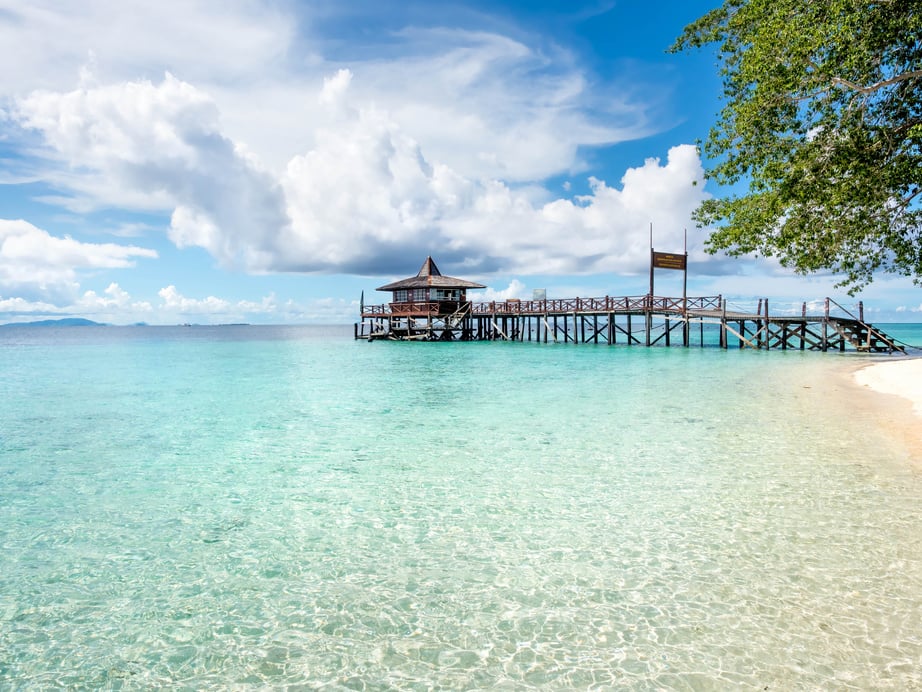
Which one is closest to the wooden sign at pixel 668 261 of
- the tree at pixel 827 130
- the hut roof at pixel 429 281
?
the hut roof at pixel 429 281

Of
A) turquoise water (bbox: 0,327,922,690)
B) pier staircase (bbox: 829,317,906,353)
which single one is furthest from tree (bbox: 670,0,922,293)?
pier staircase (bbox: 829,317,906,353)

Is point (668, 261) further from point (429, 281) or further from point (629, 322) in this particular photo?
point (429, 281)

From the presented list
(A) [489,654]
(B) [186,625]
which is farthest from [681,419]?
(B) [186,625]

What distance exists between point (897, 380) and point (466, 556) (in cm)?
2104

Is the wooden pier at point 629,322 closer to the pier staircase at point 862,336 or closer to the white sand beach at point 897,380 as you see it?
the pier staircase at point 862,336

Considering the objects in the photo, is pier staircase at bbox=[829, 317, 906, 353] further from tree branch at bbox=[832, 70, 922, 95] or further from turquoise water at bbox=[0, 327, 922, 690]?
tree branch at bbox=[832, 70, 922, 95]

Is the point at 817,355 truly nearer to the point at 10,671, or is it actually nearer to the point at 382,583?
the point at 382,583

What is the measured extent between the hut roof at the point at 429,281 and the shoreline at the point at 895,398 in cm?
3448

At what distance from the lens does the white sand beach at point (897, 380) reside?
54.6 ft

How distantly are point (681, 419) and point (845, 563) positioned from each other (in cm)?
828

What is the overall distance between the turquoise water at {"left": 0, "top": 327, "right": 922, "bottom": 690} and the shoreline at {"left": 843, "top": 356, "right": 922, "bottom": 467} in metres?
0.54

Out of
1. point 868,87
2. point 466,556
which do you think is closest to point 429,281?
point 868,87

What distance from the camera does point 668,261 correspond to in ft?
141

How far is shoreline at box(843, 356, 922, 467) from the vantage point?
11289 millimetres
